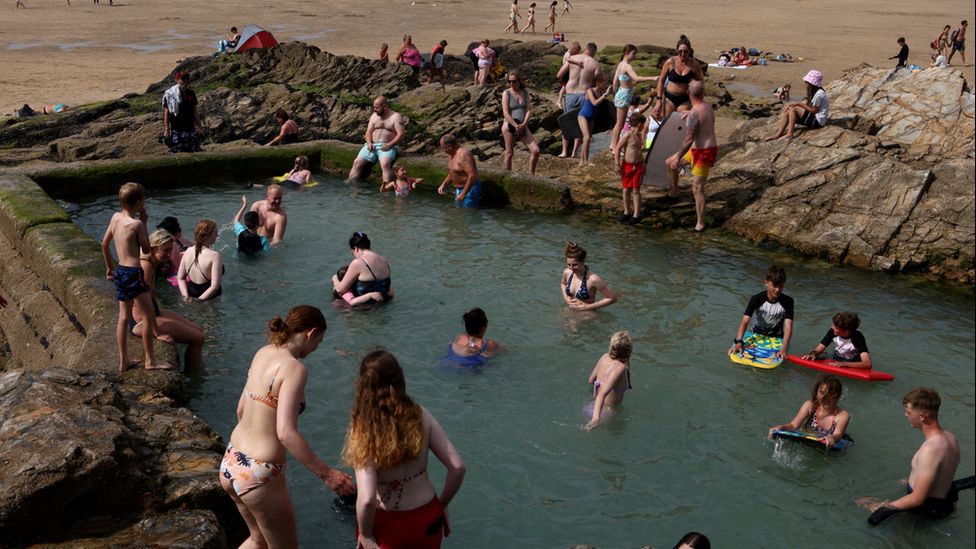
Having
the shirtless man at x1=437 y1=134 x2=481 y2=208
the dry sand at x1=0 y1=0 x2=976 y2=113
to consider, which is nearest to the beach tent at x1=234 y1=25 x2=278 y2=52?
the dry sand at x1=0 y1=0 x2=976 y2=113

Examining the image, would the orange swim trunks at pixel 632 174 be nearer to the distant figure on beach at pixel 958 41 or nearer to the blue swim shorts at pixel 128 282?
the blue swim shorts at pixel 128 282

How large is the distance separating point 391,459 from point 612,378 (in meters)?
3.75

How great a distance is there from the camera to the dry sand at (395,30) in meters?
32.5

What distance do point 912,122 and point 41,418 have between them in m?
14.3

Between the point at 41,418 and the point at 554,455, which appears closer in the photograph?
the point at 41,418

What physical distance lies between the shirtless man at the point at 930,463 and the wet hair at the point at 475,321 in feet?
13.3

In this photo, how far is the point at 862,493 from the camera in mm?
7438

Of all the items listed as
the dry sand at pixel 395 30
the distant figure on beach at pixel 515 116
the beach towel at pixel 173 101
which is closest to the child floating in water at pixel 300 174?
the beach towel at pixel 173 101

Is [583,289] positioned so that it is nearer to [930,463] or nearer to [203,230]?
[203,230]

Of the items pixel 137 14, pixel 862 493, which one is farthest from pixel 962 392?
pixel 137 14

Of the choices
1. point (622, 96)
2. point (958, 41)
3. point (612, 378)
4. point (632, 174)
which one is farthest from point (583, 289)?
point (958, 41)

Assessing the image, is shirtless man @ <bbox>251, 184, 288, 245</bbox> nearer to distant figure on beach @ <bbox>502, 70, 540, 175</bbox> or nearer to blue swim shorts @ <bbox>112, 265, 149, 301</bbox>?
distant figure on beach @ <bbox>502, 70, 540, 175</bbox>

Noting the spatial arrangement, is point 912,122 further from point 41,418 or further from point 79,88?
point 79,88

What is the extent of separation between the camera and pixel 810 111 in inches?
→ 592
